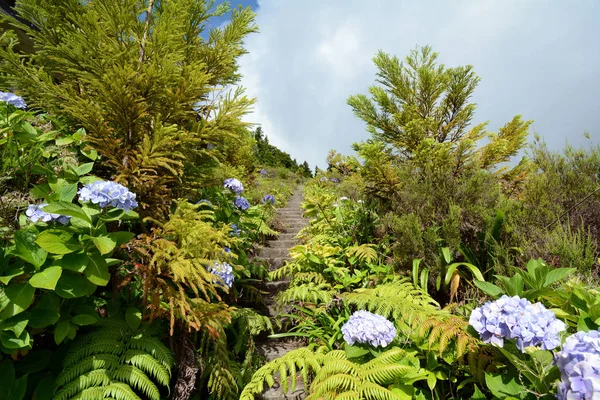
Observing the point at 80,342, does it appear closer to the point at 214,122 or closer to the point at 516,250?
the point at 214,122

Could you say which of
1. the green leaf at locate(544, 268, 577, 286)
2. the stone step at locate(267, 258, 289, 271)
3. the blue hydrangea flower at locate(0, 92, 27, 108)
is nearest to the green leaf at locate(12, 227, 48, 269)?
the blue hydrangea flower at locate(0, 92, 27, 108)

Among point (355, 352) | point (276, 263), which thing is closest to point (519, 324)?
point (355, 352)

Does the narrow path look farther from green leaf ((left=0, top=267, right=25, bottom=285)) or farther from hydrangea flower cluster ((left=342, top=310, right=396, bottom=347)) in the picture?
green leaf ((left=0, top=267, right=25, bottom=285))

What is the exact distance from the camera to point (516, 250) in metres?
3.08

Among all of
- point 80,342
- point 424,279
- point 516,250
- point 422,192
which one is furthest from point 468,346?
point 80,342

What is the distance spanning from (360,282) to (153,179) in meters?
2.66

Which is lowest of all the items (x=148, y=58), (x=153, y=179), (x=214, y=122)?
(x=153, y=179)

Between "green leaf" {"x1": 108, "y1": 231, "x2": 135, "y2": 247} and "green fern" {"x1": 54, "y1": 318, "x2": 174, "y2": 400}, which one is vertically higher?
"green leaf" {"x1": 108, "y1": 231, "x2": 135, "y2": 247}

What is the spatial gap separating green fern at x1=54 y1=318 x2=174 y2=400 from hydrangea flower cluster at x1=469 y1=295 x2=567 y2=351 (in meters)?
1.88

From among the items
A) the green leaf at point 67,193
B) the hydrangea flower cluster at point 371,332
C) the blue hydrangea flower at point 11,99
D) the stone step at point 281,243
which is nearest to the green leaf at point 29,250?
the green leaf at point 67,193

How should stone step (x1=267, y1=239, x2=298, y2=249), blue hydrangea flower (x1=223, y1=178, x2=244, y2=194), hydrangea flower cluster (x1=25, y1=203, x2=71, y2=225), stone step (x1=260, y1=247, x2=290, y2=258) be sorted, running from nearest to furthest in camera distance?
1. hydrangea flower cluster (x1=25, y1=203, x2=71, y2=225)
2. blue hydrangea flower (x1=223, y1=178, x2=244, y2=194)
3. stone step (x1=260, y1=247, x2=290, y2=258)
4. stone step (x1=267, y1=239, x2=298, y2=249)

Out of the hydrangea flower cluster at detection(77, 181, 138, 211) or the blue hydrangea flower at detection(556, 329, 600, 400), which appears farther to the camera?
the hydrangea flower cluster at detection(77, 181, 138, 211)

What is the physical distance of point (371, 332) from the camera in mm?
2176

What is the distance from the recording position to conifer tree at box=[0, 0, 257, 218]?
2.14 metres
